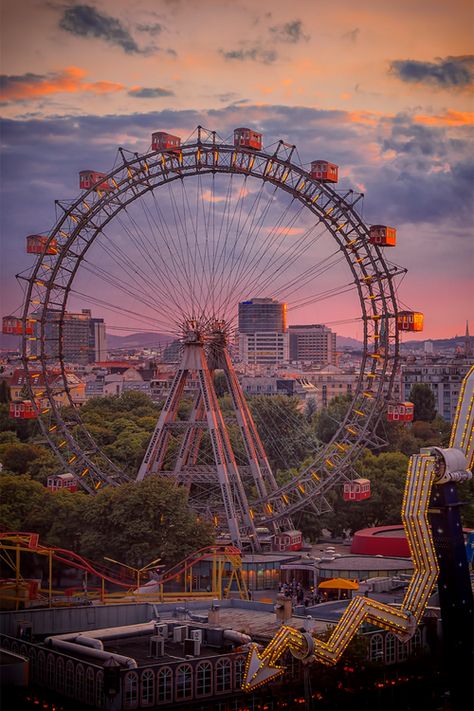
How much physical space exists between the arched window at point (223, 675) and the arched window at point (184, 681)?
2.59 ft

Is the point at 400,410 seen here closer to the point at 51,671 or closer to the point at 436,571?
the point at 51,671

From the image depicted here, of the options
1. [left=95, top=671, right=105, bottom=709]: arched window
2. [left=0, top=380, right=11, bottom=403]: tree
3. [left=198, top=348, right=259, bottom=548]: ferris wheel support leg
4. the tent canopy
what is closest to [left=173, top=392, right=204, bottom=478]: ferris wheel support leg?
[left=198, top=348, right=259, bottom=548]: ferris wheel support leg

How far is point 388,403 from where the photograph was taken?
66875 millimetres

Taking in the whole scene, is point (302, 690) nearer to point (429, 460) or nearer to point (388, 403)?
point (429, 460)

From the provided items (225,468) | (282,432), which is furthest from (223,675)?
(282,432)

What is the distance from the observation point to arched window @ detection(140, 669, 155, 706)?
120 feet

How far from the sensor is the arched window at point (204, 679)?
37.3 m

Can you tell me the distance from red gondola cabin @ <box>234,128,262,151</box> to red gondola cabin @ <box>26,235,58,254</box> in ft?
32.8

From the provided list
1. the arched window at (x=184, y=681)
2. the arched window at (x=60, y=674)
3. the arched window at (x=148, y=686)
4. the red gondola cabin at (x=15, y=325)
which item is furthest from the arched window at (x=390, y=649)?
the red gondola cabin at (x=15, y=325)

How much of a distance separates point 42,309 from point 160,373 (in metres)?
109

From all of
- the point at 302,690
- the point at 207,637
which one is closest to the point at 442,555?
the point at 302,690

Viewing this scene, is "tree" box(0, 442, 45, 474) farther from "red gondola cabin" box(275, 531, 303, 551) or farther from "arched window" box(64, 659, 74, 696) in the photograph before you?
"arched window" box(64, 659, 74, 696)

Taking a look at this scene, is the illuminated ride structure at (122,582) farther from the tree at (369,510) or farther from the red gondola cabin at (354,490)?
the tree at (369,510)

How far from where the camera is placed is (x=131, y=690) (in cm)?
3628
